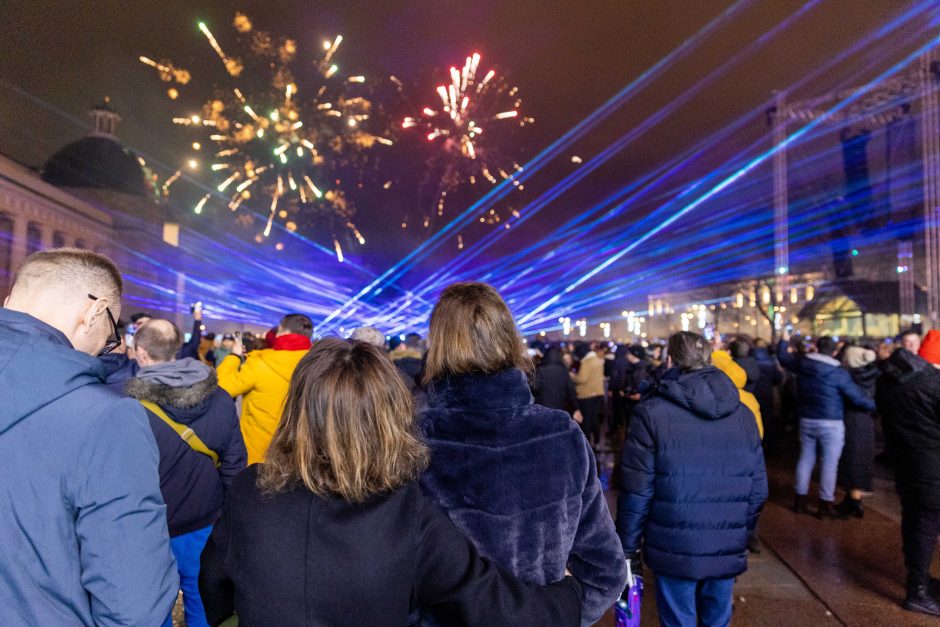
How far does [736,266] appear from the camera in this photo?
38.5m

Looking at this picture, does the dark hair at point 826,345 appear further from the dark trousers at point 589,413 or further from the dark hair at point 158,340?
the dark hair at point 158,340

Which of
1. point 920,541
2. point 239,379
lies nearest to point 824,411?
point 920,541

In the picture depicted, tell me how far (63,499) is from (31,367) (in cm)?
37

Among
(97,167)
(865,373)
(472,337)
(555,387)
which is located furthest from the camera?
(97,167)

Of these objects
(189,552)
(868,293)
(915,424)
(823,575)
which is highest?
(868,293)

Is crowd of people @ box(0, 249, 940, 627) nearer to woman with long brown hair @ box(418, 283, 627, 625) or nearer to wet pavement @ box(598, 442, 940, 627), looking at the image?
woman with long brown hair @ box(418, 283, 627, 625)

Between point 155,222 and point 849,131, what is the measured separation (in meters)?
60.5

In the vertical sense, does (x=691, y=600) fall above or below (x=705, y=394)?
below

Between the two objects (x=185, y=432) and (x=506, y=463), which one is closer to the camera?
(x=506, y=463)

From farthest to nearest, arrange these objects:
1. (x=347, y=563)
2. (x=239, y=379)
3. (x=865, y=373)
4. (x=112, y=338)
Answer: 1. (x=865, y=373)
2. (x=239, y=379)
3. (x=112, y=338)
4. (x=347, y=563)

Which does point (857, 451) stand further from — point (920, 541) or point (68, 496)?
point (68, 496)

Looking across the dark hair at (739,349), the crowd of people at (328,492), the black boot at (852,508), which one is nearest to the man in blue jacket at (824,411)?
the black boot at (852,508)

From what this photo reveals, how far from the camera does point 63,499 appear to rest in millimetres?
1589

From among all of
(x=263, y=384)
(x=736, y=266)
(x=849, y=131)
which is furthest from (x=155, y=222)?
(x=263, y=384)
